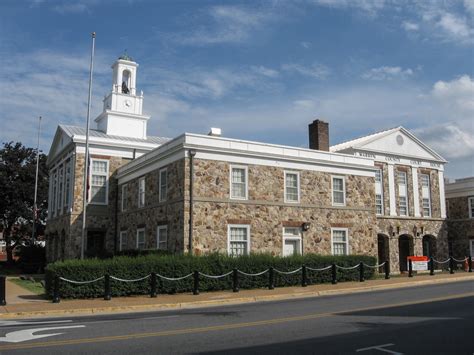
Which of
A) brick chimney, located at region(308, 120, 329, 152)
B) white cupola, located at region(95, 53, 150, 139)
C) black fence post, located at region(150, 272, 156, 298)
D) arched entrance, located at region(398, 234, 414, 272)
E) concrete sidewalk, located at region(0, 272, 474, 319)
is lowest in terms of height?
concrete sidewalk, located at region(0, 272, 474, 319)

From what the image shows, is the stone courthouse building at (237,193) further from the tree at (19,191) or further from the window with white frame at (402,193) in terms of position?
the tree at (19,191)

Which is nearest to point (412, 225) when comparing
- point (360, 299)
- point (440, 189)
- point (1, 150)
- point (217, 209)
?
point (440, 189)

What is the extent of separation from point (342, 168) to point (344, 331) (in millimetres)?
19356

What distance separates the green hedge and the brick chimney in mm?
9711

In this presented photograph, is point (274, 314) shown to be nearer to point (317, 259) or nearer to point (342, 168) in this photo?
point (317, 259)

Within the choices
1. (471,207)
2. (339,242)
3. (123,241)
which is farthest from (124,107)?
(471,207)

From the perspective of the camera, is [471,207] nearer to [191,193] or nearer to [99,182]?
[191,193]

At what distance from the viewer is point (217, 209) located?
24734mm

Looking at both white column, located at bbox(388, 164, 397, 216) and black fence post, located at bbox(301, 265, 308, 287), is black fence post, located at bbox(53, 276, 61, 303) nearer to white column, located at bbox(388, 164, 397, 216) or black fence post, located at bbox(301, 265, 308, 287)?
black fence post, located at bbox(301, 265, 308, 287)

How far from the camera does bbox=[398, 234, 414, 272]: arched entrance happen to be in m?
37.0

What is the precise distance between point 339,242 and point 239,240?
6.60 meters

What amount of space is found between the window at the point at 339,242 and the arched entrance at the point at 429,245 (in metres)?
12.7

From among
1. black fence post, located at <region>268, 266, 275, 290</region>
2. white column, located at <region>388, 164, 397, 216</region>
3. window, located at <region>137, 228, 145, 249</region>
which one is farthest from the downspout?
white column, located at <region>388, 164, 397, 216</region>

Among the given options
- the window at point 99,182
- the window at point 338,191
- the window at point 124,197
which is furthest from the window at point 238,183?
the window at point 99,182
